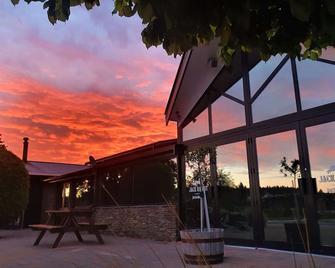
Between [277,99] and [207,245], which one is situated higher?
[277,99]

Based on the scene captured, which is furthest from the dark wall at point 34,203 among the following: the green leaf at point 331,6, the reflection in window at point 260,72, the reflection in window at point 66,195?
the green leaf at point 331,6

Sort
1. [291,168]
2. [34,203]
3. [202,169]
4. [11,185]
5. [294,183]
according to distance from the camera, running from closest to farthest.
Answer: [294,183] → [291,168] → [202,169] → [11,185] → [34,203]

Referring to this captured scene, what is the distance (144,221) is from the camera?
10992mm

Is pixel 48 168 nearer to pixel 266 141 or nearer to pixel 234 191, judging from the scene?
pixel 234 191

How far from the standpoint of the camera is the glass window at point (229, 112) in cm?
843

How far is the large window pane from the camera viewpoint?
272 inches

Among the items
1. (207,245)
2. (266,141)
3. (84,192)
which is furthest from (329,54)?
(84,192)

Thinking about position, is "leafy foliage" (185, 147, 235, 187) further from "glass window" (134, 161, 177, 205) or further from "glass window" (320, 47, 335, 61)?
"glass window" (320, 47, 335, 61)

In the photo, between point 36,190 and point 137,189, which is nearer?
point 137,189

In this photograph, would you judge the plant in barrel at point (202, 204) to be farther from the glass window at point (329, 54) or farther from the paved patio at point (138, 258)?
the glass window at point (329, 54)

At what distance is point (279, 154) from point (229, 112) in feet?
6.06

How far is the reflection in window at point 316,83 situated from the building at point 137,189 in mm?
3975

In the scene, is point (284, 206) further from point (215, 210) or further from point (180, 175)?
point (180, 175)

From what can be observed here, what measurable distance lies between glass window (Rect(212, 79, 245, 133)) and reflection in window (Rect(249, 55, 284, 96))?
0.33m
